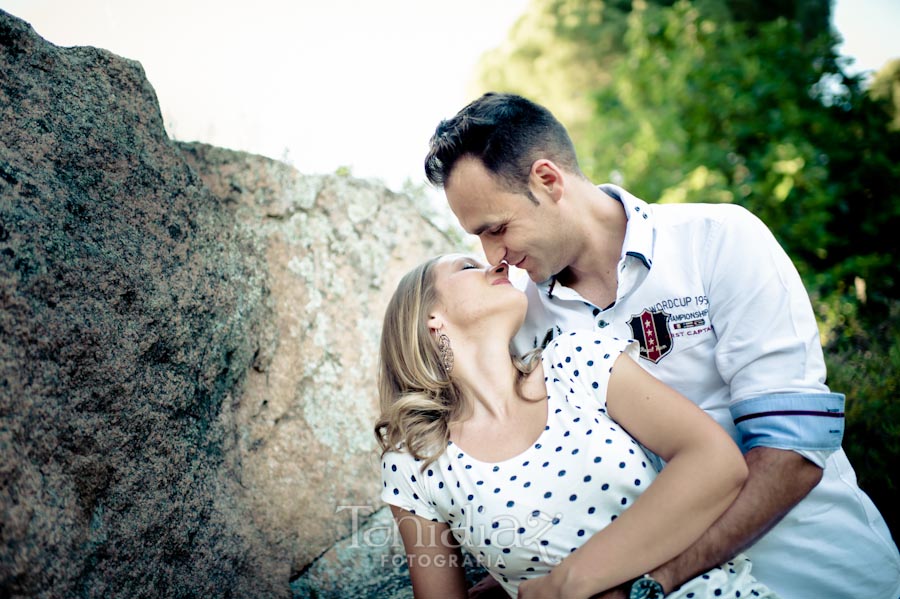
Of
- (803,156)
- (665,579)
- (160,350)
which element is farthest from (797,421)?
(803,156)

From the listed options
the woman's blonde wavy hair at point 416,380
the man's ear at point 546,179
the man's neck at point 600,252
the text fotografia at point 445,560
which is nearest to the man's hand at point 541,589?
the text fotografia at point 445,560

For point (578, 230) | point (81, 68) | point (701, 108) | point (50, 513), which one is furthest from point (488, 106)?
→ point (701, 108)

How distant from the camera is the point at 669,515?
6.51ft

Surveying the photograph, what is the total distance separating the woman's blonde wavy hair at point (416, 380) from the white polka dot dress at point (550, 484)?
0.08 metres

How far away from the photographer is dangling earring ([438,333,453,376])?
104 inches

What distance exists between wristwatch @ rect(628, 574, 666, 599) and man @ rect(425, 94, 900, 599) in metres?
0.01

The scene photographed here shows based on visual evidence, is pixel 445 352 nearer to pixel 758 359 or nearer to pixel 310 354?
pixel 310 354

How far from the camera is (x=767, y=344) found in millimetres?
2248

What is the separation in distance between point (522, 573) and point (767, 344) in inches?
45.9

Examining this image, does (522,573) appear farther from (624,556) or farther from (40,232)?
(40,232)

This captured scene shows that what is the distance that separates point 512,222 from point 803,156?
4.74m

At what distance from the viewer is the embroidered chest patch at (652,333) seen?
2.56 metres

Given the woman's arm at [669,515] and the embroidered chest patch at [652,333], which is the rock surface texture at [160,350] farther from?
the embroidered chest patch at [652,333]

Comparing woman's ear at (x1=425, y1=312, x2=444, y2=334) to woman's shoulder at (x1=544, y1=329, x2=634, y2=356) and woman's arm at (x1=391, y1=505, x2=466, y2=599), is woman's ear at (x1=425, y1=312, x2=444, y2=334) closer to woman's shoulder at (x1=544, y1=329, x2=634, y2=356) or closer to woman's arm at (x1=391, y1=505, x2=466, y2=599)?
woman's shoulder at (x1=544, y1=329, x2=634, y2=356)
